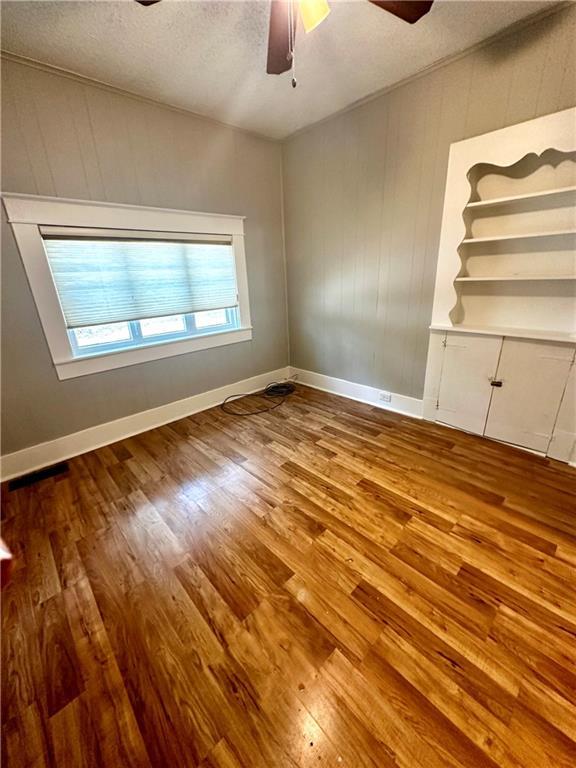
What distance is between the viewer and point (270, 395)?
11.5 ft

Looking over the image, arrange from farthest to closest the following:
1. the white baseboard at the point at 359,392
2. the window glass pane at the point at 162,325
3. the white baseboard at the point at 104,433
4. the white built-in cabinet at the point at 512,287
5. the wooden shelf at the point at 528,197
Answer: the white baseboard at the point at 359,392, the window glass pane at the point at 162,325, the white baseboard at the point at 104,433, the white built-in cabinet at the point at 512,287, the wooden shelf at the point at 528,197

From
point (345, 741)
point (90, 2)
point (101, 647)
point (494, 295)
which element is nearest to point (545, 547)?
point (345, 741)

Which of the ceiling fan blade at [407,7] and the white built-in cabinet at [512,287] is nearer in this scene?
the ceiling fan blade at [407,7]

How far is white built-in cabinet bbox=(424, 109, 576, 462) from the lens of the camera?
6.27ft

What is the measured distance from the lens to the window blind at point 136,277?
7.26 ft

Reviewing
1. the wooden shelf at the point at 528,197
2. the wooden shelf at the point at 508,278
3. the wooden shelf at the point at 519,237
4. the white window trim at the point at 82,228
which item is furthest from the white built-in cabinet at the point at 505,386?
the white window trim at the point at 82,228

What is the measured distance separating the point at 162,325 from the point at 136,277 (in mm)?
Answer: 460

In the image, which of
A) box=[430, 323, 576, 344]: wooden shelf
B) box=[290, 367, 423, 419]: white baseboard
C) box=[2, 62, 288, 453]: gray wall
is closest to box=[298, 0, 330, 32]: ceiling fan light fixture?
box=[2, 62, 288, 453]: gray wall

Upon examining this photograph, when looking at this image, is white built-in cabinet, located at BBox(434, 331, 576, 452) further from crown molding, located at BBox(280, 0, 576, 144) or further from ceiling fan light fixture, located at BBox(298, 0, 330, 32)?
ceiling fan light fixture, located at BBox(298, 0, 330, 32)

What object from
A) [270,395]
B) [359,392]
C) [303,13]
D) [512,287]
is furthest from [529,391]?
[303,13]

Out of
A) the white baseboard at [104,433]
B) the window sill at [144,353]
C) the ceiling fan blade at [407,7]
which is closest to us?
the ceiling fan blade at [407,7]

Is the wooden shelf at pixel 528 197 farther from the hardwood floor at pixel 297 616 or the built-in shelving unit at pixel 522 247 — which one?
the hardwood floor at pixel 297 616

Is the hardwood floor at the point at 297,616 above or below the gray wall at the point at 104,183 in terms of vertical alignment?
below

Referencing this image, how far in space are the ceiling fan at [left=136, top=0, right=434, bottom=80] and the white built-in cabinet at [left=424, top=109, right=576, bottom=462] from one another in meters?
1.09
